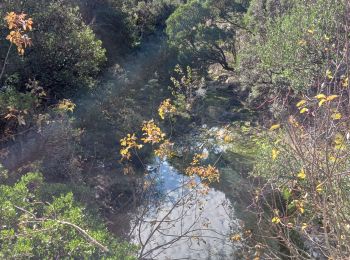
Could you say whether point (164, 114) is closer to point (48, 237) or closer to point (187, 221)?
point (187, 221)

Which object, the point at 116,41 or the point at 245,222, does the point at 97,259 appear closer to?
the point at 245,222

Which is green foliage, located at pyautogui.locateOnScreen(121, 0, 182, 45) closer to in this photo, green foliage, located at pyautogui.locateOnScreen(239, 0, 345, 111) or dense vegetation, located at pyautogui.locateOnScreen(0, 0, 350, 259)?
dense vegetation, located at pyautogui.locateOnScreen(0, 0, 350, 259)

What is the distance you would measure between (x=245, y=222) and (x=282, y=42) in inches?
242

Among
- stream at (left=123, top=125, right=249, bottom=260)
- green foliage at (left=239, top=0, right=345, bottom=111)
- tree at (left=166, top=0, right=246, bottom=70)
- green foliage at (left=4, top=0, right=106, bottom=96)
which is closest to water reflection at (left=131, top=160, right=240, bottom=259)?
stream at (left=123, top=125, right=249, bottom=260)

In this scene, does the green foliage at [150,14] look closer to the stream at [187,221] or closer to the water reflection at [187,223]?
the stream at [187,221]

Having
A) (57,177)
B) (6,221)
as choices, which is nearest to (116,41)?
(57,177)

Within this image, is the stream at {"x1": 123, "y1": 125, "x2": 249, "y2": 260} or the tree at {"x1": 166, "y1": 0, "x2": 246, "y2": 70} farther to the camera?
the tree at {"x1": 166, "y1": 0, "x2": 246, "y2": 70}

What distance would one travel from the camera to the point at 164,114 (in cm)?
739

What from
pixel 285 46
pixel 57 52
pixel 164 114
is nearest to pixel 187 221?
pixel 164 114

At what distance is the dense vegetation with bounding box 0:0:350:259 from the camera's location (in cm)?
412

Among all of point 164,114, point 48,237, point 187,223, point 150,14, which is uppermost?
point 150,14

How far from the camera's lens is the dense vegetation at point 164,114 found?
412 centimetres

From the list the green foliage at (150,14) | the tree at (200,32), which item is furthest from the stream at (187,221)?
the green foliage at (150,14)

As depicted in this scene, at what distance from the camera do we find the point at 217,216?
9312mm
